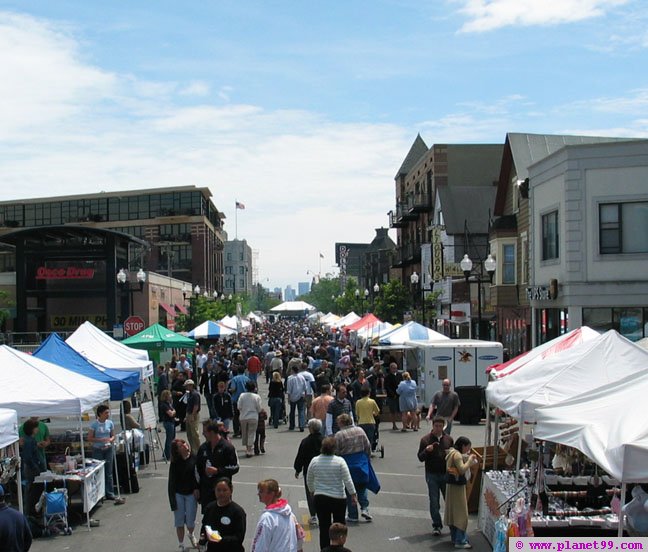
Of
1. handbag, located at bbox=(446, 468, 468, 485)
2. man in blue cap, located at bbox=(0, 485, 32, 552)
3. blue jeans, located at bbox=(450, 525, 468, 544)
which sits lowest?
blue jeans, located at bbox=(450, 525, 468, 544)

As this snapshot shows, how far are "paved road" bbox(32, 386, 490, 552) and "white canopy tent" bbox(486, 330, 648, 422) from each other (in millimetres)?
1945

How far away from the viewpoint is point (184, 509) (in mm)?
10445

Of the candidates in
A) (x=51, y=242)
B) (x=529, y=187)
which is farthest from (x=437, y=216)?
(x=51, y=242)

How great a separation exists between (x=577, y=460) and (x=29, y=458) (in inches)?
307

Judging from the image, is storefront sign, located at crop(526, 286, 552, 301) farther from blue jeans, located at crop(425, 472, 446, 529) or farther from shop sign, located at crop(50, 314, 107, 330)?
shop sign, located at crop(50, 314, 107, 330)

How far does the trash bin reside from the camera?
2294 cm

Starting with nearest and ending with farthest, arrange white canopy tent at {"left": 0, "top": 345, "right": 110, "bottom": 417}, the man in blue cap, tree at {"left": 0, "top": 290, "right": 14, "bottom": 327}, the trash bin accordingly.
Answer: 1. the man in blue cap
2. white canopy tent at {"left": 0, "top": 345, "right": 110, "bottom": 417}
3. the trash bin
4. tree at {"left": 0, "top": 290, "right": 14, "bottom": 327}

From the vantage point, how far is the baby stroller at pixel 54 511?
38.2 ft

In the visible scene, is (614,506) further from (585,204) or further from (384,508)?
(585,204)

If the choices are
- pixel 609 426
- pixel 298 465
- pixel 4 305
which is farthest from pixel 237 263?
pixel 609 426

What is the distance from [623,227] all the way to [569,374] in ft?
58.4

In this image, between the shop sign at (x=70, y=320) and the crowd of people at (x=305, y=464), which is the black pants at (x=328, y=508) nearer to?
the crowd of people at (x=305, y=464)

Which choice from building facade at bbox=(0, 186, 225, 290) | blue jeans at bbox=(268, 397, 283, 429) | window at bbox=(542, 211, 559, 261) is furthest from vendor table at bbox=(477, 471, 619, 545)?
building facade at bbox=(0, 186, 225, 290)

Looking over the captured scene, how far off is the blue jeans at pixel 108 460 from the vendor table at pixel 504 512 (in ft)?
19.4
